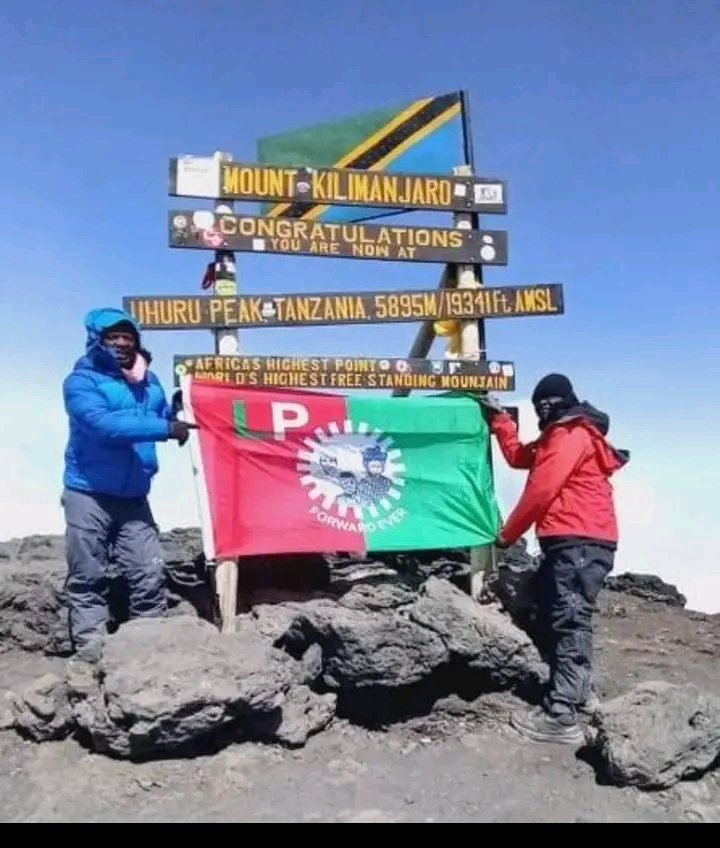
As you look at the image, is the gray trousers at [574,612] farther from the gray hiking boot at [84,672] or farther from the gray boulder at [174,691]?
the gray hiking boot at [84,672]

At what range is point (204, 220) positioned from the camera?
8039 millimetres

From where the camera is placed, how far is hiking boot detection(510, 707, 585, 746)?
6855 millimetres

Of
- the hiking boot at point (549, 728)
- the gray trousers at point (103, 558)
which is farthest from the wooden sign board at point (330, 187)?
the hiking boot at point (549, 728)

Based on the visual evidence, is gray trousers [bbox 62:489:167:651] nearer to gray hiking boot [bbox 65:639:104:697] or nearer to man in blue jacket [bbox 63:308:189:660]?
man in blue jacket [bbox 63:308:189:660]

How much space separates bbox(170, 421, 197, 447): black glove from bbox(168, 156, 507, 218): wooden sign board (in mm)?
2041

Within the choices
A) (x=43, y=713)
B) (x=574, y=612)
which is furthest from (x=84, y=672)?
(x=574, y=612)

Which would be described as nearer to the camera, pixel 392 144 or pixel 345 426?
pixel 345 426

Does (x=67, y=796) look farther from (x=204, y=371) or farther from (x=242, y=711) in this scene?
(x=204, y=371)

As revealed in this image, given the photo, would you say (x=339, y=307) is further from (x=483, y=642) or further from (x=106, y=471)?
(x=483, y=642)

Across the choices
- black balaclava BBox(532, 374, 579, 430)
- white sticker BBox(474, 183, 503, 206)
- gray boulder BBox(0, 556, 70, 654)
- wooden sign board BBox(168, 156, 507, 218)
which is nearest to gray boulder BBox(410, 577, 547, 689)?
black balaclava BBox(532, 374, 579, 430)

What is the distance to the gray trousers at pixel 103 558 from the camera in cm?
723
